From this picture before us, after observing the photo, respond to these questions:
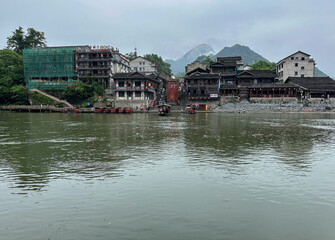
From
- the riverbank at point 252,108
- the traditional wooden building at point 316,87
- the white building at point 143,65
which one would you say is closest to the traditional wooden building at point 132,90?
the riverbank at point 252,108

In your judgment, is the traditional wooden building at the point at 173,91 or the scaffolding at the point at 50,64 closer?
the scaffolding at the point at 50,64

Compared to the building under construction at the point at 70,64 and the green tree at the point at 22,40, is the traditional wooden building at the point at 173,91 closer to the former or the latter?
the building under construction at the point at 70,64

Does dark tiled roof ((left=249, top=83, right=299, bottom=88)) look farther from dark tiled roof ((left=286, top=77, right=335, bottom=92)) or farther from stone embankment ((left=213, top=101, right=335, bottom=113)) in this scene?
stone embankment ((left=213, top=101, right=335, bottom=113))

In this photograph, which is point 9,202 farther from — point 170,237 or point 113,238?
point 170,237

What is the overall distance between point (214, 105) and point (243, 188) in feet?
194

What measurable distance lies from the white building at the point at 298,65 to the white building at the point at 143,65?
40.5 m

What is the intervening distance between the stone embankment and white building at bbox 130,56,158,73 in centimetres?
2918

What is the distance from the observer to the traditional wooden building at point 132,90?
66312 mm

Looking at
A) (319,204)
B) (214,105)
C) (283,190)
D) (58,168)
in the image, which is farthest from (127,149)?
(214,105)

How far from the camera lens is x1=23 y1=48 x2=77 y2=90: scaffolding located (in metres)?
71.7

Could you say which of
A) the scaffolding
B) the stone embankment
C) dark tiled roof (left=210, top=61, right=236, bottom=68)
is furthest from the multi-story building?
the stone embankment

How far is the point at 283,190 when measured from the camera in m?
9.38

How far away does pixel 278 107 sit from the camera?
62.4 metres

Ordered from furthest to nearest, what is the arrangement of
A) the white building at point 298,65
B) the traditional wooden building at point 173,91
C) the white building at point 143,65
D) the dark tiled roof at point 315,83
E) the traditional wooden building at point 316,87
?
the white building at point 143,65 < the white building at point 298,65 < the traditional wooden building at point 173,91 < the dark tiled roof at point 315,83 < the traditional wooden building at point 316,87
